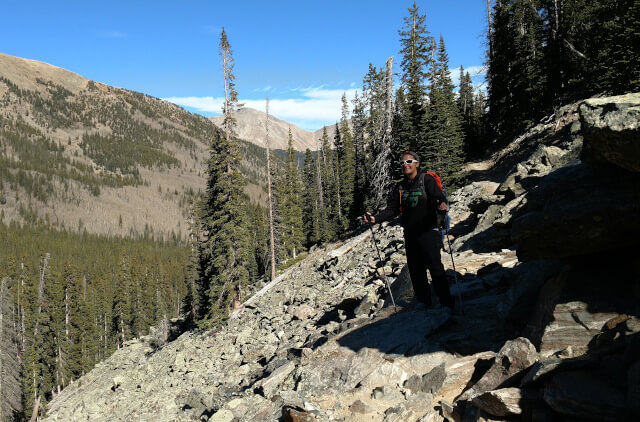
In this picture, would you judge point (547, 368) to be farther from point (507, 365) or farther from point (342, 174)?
point (342, 174)

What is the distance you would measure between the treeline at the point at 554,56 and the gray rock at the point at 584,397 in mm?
17923

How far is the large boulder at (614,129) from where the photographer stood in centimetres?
363

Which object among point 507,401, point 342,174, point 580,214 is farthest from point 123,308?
point 580,214

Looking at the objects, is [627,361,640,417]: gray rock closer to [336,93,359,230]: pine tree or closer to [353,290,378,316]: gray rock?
[353,290,378,316]: gray rock

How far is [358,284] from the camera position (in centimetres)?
1623

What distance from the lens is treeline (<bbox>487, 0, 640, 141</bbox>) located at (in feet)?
56.6

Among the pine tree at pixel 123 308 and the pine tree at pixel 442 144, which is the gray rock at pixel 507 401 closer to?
the pine tree at pixel 442 144

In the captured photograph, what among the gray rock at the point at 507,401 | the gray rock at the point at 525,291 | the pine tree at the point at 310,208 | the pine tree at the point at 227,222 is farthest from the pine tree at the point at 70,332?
the gray rock at the point at 507,401

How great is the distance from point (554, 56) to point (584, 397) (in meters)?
30.3

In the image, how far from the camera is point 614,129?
3762 millimetres

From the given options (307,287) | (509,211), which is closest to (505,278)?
(509,211)

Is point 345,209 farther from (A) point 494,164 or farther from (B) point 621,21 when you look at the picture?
(B) point 621,21

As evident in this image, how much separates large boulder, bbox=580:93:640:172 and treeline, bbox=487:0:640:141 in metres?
16.1

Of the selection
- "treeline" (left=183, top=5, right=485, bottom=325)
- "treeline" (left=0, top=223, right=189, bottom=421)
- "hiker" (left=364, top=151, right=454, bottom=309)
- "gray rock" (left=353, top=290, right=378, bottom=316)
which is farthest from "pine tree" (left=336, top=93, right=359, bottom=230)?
"hiker" (left=364, top=151, right=454, bottom=309)
